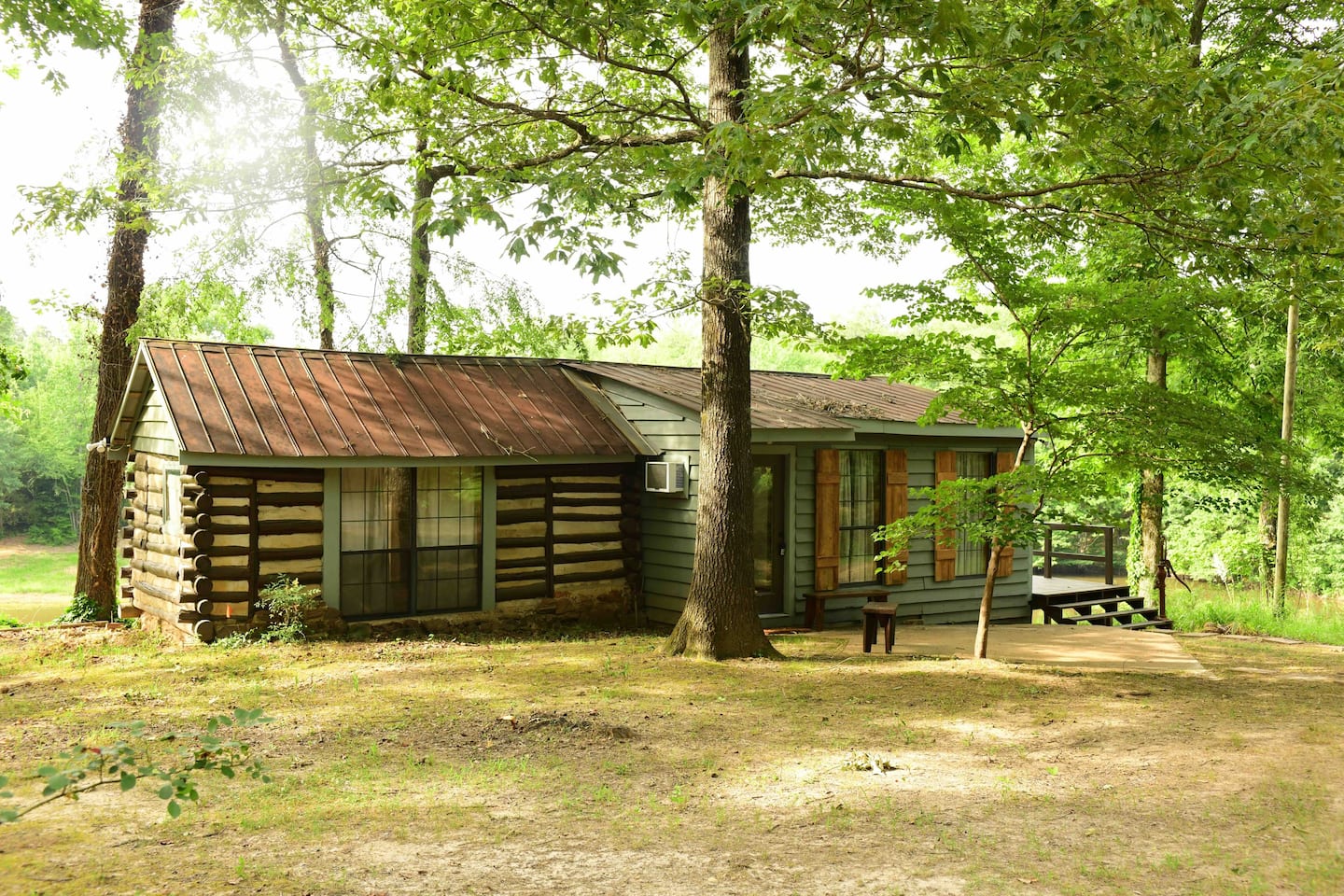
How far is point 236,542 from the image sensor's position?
10.5m

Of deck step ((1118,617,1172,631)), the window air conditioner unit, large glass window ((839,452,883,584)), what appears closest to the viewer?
the window air conditioner unit

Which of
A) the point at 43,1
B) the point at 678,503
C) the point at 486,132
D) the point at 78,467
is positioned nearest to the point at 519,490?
the point at 678,503

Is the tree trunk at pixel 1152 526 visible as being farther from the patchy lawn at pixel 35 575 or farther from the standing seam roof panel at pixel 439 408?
the patchy lawn at pixel 35 575

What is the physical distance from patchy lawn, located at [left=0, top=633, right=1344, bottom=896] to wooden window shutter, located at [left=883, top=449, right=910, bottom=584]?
3.48 meters

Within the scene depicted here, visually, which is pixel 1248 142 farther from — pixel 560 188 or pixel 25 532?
pixel 25 532

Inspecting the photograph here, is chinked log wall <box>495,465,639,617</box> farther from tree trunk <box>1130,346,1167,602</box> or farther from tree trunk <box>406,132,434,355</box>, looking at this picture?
tree trunk <box>1130,346,1167,602</box>

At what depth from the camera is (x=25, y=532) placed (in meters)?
41.2

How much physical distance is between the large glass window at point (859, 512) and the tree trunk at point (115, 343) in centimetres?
997

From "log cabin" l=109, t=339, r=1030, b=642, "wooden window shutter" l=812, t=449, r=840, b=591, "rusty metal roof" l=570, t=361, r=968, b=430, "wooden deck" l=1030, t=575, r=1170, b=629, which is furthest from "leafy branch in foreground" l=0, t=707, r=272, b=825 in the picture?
"wooden deck" l=1030, t=575, r=1170, b=629

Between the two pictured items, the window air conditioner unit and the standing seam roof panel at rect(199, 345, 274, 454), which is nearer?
the standing seam roof panel at rect(199, 345, 274, 454)

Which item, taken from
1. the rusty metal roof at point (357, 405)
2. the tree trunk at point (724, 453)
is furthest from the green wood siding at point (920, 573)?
the tree trunk at point (724, 453)

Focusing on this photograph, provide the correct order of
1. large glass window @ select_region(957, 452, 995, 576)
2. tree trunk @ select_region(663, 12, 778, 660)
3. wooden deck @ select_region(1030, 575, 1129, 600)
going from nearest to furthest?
tree trunk @ select_region(663, 12, 778, 660), large glass window @ select_region(957, 452, 995, 576), wooden deck @ select_region(1030, 575, 1129, 600)

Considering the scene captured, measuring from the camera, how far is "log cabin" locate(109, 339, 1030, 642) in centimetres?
1056

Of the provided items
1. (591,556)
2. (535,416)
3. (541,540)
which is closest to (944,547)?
(591,556)
